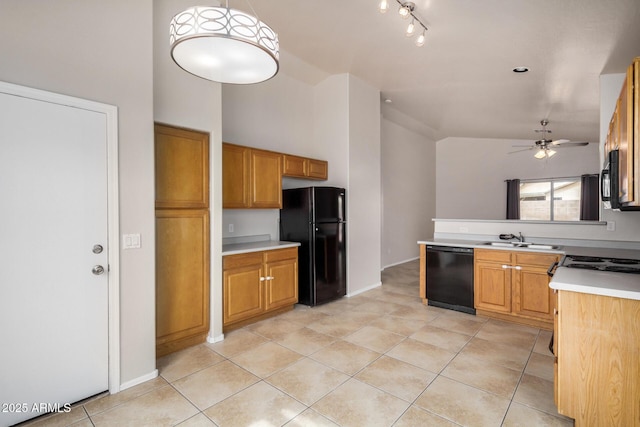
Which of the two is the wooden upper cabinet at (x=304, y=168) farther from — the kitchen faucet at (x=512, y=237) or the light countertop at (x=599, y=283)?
the light countertop at (x=599, y=283)

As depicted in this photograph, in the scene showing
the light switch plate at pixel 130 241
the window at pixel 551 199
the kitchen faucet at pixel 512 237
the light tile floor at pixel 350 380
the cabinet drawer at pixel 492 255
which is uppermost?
the window at pixel 551 199

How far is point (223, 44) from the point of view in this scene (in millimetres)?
1622

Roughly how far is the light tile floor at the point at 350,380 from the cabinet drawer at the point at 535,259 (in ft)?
2.37

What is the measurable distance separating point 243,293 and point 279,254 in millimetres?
645

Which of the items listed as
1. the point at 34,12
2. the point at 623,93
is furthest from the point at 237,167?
the point at 623,93

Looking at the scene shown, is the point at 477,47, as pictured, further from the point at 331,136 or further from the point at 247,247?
the point at 247,247

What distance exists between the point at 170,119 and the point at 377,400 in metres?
2.76

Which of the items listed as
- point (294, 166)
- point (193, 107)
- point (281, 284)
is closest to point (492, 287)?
point (281, 284)

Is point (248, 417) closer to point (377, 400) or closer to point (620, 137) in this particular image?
point (377, 400)

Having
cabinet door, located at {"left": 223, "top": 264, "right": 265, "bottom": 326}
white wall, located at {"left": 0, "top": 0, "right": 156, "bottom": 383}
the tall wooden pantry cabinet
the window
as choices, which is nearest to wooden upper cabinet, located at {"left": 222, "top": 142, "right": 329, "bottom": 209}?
the tall wooden pantry cabinet

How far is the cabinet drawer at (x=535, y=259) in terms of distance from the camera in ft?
10.8

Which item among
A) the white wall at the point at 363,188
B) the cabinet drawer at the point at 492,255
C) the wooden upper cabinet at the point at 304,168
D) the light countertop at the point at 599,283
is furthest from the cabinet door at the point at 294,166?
the light countertop at the point at 599,283

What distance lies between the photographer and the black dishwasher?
3.87 m

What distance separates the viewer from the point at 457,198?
9141 millimetres
